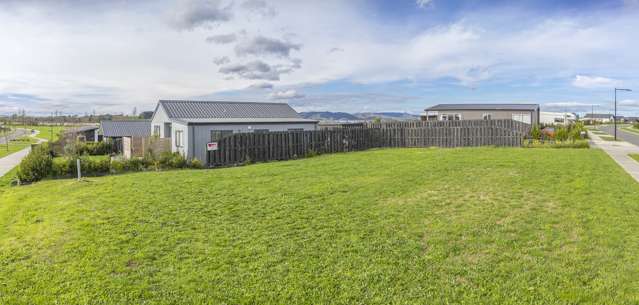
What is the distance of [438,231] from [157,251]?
448cm

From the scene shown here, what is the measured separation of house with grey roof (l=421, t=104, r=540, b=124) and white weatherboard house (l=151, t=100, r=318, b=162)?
21.5m

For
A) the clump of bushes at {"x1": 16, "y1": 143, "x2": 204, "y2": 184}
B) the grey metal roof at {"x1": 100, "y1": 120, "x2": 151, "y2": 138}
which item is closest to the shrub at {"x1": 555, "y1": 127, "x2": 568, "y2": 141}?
the clump of bushes at {"x1": 16, "y1": 143, "x2": 204, "y2": 184}

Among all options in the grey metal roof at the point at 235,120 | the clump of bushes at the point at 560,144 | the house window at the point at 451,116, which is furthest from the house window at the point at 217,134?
the house window at the point at 451,116

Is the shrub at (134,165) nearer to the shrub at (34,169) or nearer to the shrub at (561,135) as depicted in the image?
the shrub at (34,169)

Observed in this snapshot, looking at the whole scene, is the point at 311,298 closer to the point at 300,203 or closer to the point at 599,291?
the point at 599,291

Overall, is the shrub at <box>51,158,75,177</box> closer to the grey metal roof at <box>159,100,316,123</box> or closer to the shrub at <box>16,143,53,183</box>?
the shrub at <box>16,143,53,183</box>

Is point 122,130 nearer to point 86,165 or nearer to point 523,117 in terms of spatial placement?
point 86,165

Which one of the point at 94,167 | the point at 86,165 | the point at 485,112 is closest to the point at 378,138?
the point at 94,167

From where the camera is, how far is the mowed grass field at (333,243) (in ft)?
16.3

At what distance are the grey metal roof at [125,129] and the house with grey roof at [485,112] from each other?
97.8ft

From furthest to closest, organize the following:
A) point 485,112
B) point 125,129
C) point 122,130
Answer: point 485,112
point 125,129
point 122,130

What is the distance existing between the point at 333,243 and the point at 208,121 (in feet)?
55.9

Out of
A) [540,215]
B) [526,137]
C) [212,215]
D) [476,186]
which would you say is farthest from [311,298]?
[526,137]

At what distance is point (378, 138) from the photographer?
2764 centimetres
